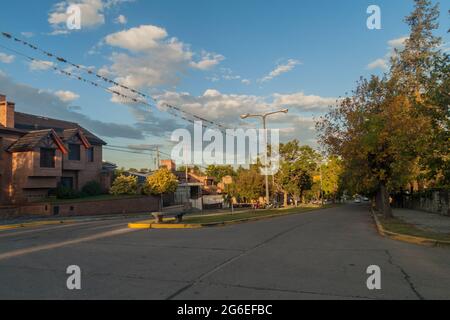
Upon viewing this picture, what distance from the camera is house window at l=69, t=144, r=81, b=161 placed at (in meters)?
38.6

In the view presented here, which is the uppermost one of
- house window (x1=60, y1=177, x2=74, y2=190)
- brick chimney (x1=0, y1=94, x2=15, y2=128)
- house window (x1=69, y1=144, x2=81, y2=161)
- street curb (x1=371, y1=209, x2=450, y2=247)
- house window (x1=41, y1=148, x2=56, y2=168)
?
brick chimney (x1=0, y1=94, x2=15, y2=128)

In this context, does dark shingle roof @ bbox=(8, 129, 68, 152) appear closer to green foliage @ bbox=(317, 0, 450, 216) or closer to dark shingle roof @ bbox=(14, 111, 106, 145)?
dark shingle roof @ bbox=(14, 111, 106, 145)

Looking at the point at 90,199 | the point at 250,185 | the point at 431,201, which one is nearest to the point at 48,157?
the point at 90,199

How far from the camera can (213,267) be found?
8.13m

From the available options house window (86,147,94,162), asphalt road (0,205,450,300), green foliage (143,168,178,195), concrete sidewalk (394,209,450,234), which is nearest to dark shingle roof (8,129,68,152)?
house window (86,147,94,162)

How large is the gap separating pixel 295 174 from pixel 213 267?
52.3m

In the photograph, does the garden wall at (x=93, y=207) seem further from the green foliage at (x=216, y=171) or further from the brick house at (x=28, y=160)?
the green foliage at (x=216, y=171)

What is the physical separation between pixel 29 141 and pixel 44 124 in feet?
33.2

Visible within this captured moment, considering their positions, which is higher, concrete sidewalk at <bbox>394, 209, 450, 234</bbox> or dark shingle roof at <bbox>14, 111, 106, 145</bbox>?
dark shingle roof at <bbox>14, 111, 106, 145</bbox>

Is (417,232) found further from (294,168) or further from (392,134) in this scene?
(294,168)

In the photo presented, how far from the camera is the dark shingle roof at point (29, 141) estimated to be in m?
31.8

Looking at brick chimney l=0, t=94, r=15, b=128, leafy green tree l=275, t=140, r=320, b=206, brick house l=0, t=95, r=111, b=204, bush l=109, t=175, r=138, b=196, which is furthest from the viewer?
leafy green tree l=275, t=140, r=320, b=206

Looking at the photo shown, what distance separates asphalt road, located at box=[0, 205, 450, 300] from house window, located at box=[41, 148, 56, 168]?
22702 mm
